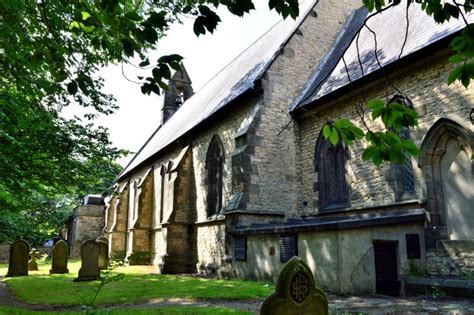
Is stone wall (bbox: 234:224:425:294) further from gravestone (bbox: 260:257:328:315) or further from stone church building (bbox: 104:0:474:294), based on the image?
gravestone (bbox: 260:257:328:315)

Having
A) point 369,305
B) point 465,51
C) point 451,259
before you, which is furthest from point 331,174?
point 465,51

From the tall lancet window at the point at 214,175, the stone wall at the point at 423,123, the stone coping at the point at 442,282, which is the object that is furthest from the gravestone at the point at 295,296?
the tall lancet window at the point at 214,175

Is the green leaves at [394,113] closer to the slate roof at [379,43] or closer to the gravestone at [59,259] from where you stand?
the slate roof at [379,43]

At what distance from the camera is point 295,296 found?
4445 mm

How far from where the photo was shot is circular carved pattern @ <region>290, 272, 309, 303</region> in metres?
4.45

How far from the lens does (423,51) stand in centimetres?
953

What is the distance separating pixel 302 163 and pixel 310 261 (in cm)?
497

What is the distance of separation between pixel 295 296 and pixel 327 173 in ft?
28.1

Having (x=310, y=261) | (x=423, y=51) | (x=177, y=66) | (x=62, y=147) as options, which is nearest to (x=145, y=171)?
(x=62, y=147)

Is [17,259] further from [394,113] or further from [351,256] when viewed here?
[394,113]

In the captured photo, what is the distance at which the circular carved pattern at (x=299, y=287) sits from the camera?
4.45 m

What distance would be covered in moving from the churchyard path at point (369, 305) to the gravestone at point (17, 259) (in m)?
7.75

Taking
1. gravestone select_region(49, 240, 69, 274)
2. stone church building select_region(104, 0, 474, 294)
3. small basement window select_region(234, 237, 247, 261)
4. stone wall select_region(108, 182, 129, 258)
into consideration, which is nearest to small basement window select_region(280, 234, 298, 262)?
stone church building select_region(104, 0, 474, 294)

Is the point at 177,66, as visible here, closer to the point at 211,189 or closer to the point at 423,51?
the point at 423,51
